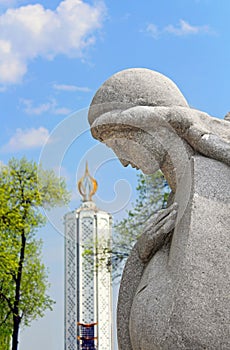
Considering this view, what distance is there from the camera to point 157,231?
3361 mm

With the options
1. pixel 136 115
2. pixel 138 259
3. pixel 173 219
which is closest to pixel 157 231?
pixel 173 219

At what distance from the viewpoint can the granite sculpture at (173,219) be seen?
9.71ft

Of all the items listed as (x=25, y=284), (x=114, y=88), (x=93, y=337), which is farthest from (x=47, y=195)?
(x=114, y=88)

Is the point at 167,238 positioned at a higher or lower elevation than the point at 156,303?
higher

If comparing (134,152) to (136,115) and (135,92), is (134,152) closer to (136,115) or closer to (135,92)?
(136,115)

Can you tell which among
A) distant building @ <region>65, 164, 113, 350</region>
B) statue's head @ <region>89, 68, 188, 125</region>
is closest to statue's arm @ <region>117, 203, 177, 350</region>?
statue's head @ <region>89, 68, 188, 125</region>

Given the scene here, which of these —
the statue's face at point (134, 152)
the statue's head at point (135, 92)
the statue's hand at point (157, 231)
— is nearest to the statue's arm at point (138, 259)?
the statue's hand at point (157, 231)

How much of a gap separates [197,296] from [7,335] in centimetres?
1224

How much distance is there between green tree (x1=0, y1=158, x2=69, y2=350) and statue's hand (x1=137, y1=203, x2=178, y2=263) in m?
10.4

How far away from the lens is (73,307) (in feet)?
45.7

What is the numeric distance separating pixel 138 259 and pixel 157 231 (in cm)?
28

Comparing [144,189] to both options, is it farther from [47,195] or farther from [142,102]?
[142,102]

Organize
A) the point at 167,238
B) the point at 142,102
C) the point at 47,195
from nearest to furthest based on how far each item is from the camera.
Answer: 1. the point at 167,238
2. the point at 142,102
3. the point at 47,195

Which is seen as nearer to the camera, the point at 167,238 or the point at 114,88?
the point at 167,238
